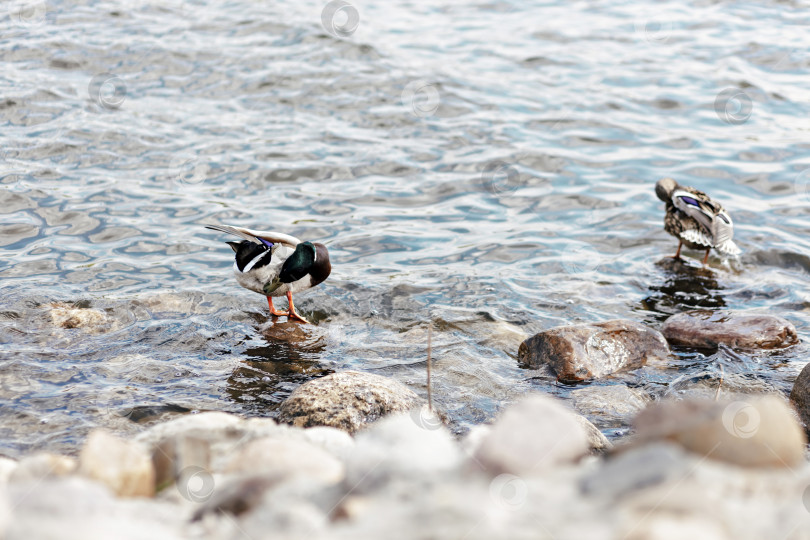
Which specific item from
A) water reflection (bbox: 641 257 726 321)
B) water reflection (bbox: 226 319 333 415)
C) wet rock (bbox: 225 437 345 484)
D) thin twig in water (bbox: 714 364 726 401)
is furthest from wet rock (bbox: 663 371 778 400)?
wet rock (bbox: 225 437 345 484)

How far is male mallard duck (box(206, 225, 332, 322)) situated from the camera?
21.5 ft

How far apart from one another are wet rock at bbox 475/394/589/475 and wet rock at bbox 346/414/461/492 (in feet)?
0.49

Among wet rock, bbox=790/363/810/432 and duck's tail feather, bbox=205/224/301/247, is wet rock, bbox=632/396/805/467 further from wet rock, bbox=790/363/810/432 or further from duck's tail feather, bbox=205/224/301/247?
duck's tail feather, bbox=205/224/301/247

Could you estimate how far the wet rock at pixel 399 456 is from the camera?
108 inches

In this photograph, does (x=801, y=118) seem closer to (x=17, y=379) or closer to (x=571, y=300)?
(x=571, y=300)

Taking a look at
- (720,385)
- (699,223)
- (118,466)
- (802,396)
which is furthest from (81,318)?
(699,223)

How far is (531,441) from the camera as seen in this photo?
2.90 meters

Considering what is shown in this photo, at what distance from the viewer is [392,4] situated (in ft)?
51.6

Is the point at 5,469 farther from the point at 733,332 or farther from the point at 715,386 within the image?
the point at 733,332

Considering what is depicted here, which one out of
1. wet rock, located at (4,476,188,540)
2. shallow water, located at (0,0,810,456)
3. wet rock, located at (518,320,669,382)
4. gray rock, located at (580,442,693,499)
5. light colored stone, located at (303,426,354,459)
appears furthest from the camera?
shallow water, located at (0,0,810,456)

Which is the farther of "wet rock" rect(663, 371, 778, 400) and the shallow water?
the shallow water

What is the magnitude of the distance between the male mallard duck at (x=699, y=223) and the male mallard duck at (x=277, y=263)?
403 cm

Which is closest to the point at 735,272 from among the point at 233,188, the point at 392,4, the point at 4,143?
the point at 233,188

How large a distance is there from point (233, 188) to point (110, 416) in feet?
14.8
